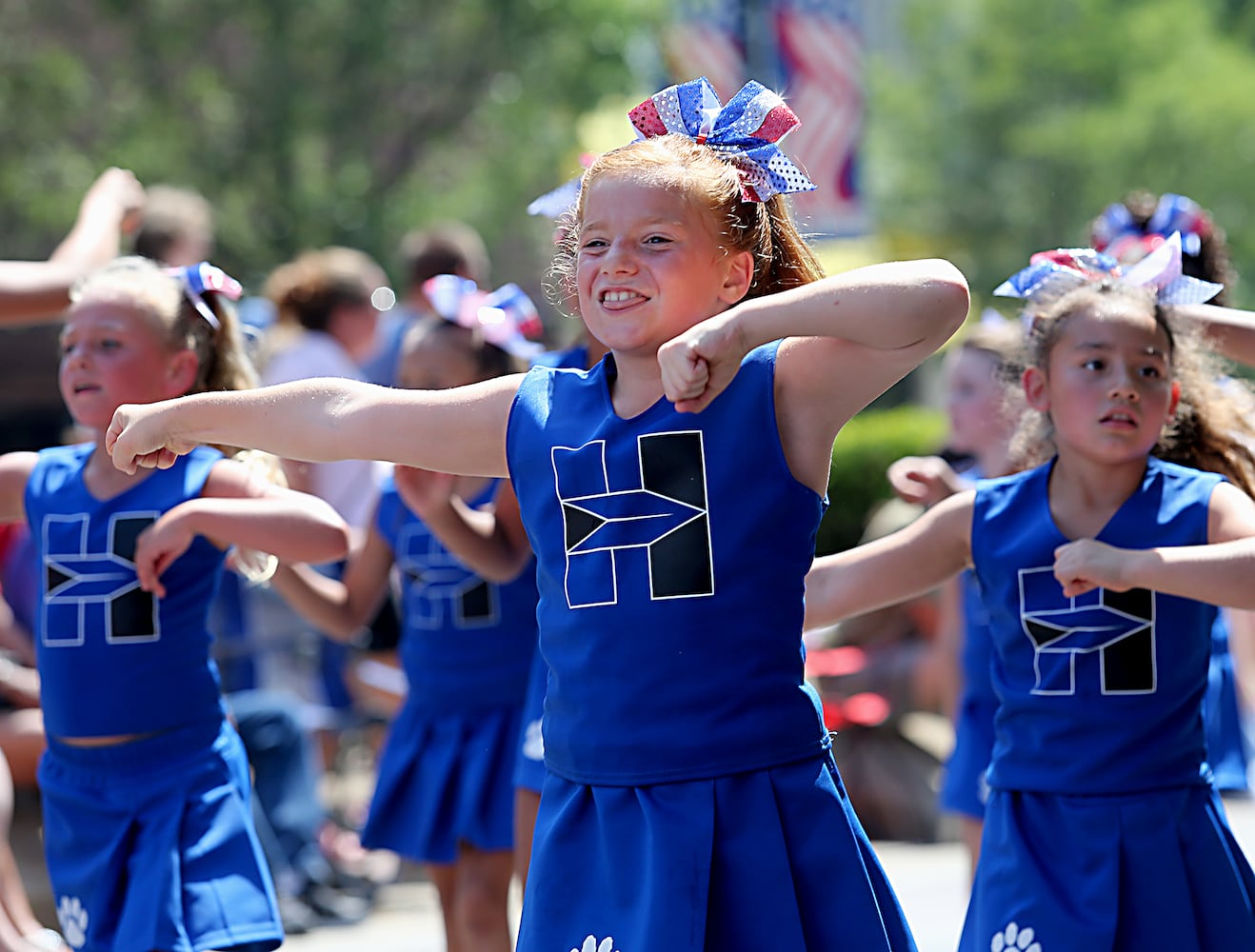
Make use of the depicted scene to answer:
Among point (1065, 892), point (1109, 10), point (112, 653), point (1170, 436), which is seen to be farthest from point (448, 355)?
point (1109, 10)

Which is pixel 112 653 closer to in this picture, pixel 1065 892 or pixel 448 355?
pixel 448 355

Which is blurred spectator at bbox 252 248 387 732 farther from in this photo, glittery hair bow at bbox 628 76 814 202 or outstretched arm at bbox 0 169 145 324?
glittery hair bow at bbox 628 76 814 202

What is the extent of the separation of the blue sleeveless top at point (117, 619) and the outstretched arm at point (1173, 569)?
5.96 ft

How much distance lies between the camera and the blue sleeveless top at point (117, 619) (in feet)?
11.5

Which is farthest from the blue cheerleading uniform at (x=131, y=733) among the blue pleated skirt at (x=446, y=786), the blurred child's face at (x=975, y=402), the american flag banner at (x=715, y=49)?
the american flag banner at (x=715, y=49)

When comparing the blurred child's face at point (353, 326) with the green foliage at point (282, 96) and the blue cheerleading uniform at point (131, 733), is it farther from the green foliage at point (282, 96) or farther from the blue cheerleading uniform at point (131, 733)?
the green foliage at point (282, 96)

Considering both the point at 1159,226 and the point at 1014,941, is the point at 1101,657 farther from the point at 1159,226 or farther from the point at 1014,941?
the point at 1159,226

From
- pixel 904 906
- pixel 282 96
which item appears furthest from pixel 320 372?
pixel 282 96

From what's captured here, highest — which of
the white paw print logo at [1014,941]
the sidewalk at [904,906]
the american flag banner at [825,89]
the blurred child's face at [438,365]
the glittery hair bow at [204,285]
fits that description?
the american flag banner at [825,89]

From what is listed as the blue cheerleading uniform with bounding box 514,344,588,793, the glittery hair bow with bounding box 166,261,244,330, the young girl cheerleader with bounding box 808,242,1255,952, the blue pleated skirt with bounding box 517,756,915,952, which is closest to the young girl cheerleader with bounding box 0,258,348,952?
the glittery hair bow with bounding box 166,261,244,330

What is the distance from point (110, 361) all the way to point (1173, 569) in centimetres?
222

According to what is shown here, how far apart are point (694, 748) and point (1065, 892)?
3.39 ft

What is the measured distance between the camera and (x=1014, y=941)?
3.11 m

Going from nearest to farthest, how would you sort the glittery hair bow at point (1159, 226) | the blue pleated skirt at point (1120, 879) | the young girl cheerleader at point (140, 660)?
the blue pleated skirt at point (1120, 879), the young girl cheerleader at point (140, 660), the glittery hair bow at point (1159, 226)
